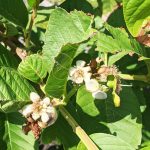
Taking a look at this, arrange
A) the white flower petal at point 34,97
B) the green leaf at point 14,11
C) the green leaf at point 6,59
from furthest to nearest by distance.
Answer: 1. the green leaf at point 14,11
2. the green leaf at point 6,59
3. the white flower petal at point 34,97

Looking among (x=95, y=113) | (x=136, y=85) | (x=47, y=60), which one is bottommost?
(x=136, y=85)

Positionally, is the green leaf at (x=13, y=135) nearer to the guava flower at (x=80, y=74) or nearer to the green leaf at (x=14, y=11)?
the guava flower at (x=80, y=74)

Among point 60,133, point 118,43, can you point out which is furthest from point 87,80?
point 60,133

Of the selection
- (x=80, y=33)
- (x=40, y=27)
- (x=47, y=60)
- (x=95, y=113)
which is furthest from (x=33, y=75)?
(x=40, y=27)

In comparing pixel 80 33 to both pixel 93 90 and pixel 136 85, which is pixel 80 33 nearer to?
pixel 93 90

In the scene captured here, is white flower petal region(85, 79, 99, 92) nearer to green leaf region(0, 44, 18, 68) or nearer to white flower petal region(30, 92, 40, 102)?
white flower petal region(30, 92, 40, 102)

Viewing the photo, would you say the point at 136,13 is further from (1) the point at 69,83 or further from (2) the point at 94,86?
(1) the point at 69,83

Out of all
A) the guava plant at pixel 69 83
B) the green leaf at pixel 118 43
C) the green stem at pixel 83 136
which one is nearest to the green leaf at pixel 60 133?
the guava plant at pixel 69 83
